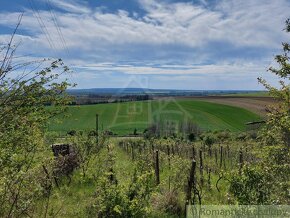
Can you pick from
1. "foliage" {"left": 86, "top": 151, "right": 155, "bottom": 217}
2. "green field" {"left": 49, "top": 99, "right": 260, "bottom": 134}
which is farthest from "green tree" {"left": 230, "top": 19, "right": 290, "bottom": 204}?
"green field" {"left": 49, "top": 99, "right": 260, "bottom": 134}

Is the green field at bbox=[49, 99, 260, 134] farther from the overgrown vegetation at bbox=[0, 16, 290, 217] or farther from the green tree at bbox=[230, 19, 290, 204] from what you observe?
the green tree at bbox=[230, 19, 290, 204]

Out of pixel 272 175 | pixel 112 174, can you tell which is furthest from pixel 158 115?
pixel 272 175

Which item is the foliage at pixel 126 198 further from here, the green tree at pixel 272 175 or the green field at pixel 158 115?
the green field at pixel 158 115

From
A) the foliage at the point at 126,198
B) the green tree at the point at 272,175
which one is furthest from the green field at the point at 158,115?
the green tree at the point at 272,175

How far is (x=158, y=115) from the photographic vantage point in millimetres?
62906

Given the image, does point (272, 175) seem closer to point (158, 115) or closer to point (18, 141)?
point (18, 141)

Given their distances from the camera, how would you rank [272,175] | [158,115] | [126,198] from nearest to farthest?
[272,175]
[126,198]
[158,115]

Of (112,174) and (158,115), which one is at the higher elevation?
(112,174)

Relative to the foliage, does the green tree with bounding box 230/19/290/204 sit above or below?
above

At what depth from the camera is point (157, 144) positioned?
27859 mm

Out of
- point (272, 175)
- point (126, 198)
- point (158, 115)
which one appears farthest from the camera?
point (158, 115)

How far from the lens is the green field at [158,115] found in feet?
189

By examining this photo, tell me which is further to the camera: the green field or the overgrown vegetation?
the green field

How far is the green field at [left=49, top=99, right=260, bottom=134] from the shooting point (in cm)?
5756
